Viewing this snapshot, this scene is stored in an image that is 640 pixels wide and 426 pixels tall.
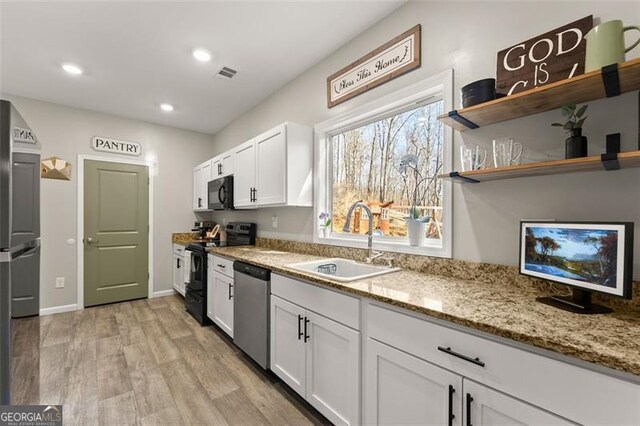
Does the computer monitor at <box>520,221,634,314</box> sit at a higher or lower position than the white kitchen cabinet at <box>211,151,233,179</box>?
lower

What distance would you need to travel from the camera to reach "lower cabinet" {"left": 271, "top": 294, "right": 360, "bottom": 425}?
1481 millimetres

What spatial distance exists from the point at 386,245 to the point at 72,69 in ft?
11.4

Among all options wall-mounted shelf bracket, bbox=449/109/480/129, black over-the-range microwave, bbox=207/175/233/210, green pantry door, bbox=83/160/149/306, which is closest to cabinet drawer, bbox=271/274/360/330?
wall-mounted shelf bracket, bbox=449/109/480/129

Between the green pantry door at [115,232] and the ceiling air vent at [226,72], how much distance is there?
7.60ft

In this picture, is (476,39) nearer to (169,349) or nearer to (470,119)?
(470,119)

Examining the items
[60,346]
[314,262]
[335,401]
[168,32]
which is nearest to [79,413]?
[60,346]

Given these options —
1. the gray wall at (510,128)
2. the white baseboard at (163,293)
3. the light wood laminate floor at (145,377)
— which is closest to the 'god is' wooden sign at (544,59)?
the gray wall at (510,128)

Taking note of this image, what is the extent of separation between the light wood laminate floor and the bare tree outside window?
1447 mm

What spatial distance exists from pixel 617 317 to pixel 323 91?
2.48 meters

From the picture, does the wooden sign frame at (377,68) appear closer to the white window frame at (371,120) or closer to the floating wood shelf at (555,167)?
the white window frame at (371,120)

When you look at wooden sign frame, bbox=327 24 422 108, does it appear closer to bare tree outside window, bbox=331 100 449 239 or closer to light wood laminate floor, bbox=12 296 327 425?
bare tree outside window, bbox=331 100 449 239

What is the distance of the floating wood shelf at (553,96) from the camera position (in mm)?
1017

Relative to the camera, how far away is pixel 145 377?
2.21 meters

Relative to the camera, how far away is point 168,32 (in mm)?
2246
